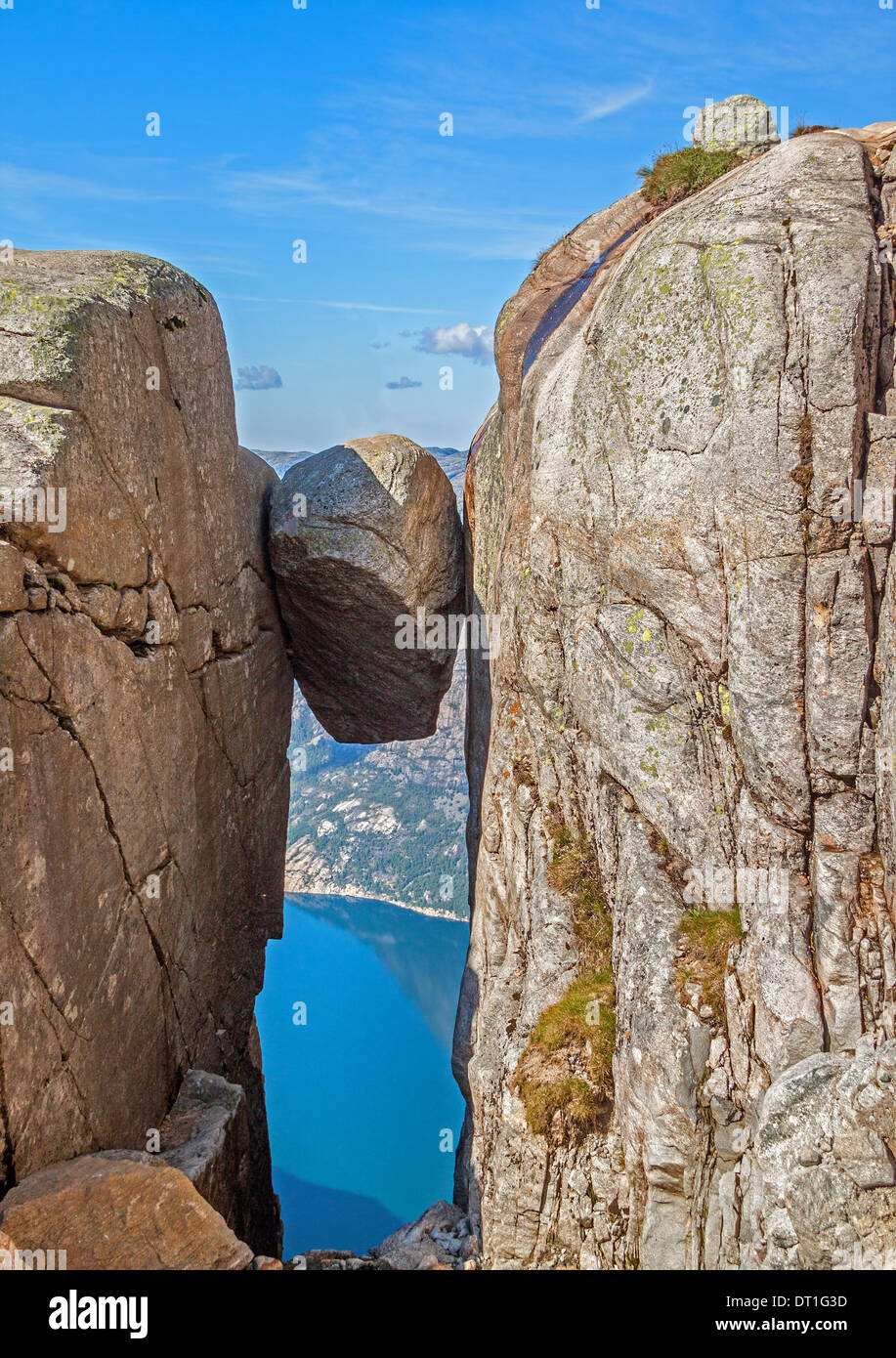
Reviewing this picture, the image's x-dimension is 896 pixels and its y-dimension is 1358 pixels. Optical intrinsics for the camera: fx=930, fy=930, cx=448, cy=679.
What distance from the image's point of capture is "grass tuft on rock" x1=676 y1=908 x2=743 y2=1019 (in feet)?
31.5

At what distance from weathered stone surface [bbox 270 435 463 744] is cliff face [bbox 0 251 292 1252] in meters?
1.51

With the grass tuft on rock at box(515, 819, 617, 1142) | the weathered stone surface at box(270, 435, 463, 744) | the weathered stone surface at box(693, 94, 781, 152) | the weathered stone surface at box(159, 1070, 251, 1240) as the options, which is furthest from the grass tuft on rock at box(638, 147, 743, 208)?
the weathered stone surface at box(159, 1070, 251, 1240)

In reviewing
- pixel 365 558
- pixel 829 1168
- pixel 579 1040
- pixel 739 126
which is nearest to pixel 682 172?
pixel 739 126

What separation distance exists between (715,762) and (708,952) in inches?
78.4

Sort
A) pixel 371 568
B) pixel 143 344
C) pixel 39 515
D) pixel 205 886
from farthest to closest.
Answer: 1. pixel 371 568
2. pixel 205 886
3. pixel 143 344
4. pixel 39 515

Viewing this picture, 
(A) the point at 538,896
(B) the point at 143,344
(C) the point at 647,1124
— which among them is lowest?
(C) the point at 647,1124

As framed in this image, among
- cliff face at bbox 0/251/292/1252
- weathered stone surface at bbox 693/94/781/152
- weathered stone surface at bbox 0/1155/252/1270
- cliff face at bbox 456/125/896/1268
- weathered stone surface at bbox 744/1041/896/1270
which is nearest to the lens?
weathered stone surface at bbox 744/1041/896/1270

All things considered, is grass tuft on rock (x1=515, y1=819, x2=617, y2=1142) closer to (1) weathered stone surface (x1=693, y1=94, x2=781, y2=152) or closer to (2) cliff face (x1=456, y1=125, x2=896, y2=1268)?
(2) cliff face (x1=456, y1=125, x2=896, y2=1268)

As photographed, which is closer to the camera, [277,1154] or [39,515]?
[39,515]

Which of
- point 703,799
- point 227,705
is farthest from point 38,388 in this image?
point 703,799
